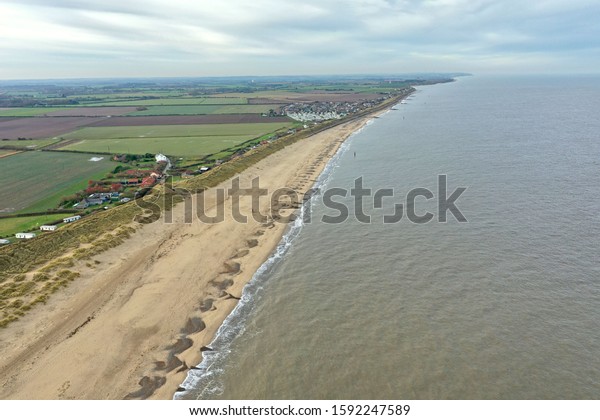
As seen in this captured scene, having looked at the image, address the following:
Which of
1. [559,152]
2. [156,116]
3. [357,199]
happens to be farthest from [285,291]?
[156,116]

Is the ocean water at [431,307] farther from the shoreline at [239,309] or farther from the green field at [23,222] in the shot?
the green field at [23,222]

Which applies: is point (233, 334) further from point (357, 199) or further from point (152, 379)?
point (357, 199)

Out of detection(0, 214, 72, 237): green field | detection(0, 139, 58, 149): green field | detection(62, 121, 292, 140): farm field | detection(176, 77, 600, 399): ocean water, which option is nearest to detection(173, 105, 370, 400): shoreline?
detection(176, 77, 600, 399): ocean water

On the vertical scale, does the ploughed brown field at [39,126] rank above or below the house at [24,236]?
above

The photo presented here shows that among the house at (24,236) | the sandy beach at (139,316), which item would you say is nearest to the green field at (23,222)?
the house at (24,236)

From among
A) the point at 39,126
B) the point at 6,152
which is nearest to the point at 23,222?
the point at 6,152

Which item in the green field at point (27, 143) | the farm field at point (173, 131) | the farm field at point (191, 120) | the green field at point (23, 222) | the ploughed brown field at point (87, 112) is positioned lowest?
the green field at point (23, 222)

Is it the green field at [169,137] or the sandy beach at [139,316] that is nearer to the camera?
the sandy beach at [139,316]

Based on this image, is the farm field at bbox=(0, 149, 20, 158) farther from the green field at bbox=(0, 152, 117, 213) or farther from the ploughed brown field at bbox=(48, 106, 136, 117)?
the ploughed brown field at bbox=(48, 106, 136, 117)
